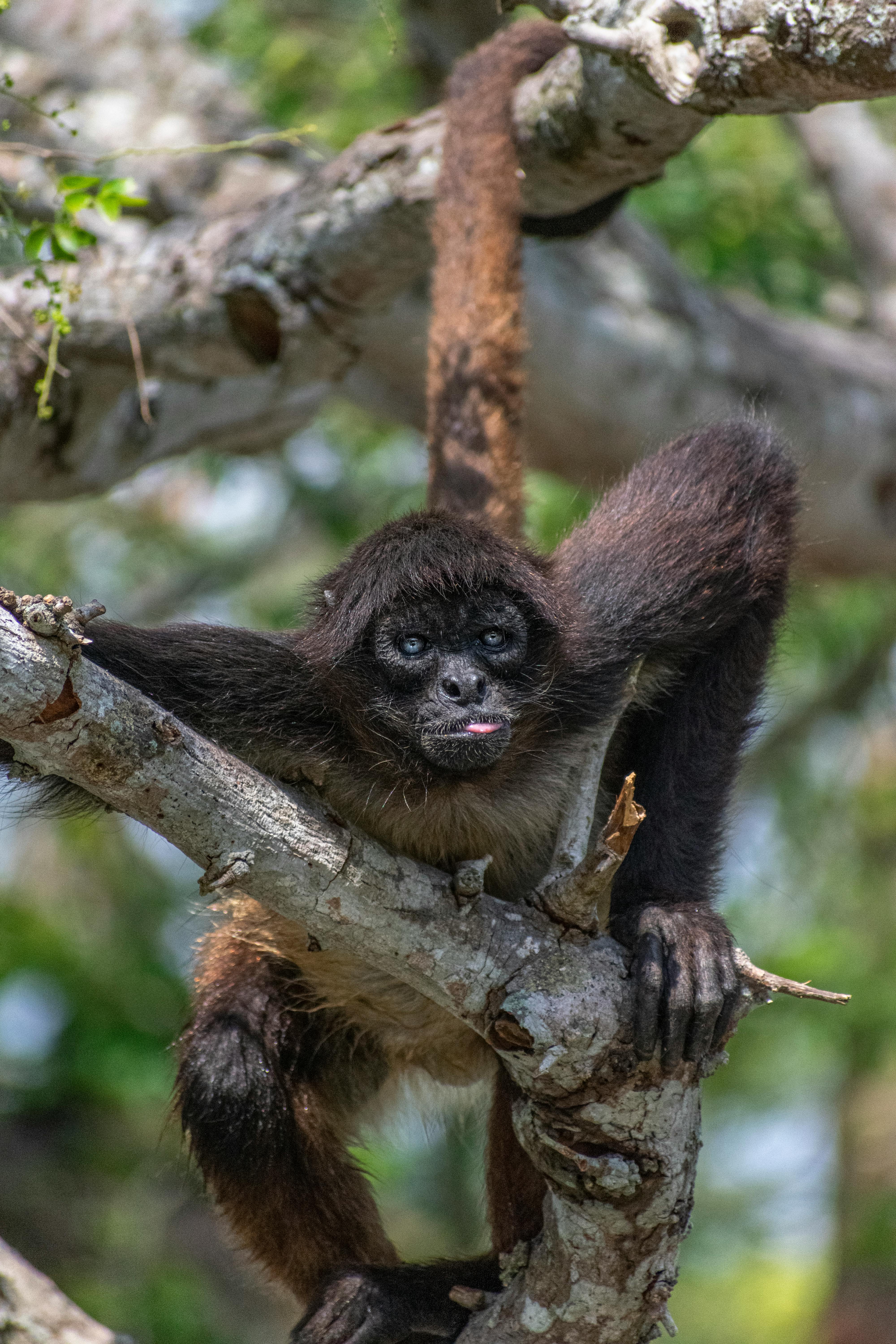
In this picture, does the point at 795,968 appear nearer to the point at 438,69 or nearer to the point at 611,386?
the point at 611,386

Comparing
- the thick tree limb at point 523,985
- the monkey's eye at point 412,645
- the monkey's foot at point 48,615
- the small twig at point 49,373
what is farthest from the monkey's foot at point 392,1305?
the small twig at point 49,373

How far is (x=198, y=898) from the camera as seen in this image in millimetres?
6328

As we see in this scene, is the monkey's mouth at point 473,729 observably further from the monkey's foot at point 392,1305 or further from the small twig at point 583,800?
the monkey's foot at point 392,1305

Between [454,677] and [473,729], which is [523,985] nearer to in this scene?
[473,729]

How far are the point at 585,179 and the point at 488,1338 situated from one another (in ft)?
13.8

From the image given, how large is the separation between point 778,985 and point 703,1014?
270 millimetres

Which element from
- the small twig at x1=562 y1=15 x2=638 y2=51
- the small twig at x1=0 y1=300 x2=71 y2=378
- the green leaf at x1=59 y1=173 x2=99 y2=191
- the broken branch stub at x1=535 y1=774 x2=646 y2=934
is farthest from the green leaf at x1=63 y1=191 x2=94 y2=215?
the broken branch stub at x1=535 y1=774 x2=646 y2=934

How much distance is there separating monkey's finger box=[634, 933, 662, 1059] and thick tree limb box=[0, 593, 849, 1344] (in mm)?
34

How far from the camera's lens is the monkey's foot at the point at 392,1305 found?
458 cm

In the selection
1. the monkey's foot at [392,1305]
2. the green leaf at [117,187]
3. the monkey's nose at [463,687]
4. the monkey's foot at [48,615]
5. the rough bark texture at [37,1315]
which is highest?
the green leaf at [117,187]

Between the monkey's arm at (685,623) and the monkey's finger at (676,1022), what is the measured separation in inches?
19.9

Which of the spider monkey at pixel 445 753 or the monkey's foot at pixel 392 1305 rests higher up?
the spider monkey at pixel 445 753

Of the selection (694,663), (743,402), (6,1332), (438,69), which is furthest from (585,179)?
(6,1332)

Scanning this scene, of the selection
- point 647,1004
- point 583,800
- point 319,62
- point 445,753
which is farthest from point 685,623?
point 319,62
